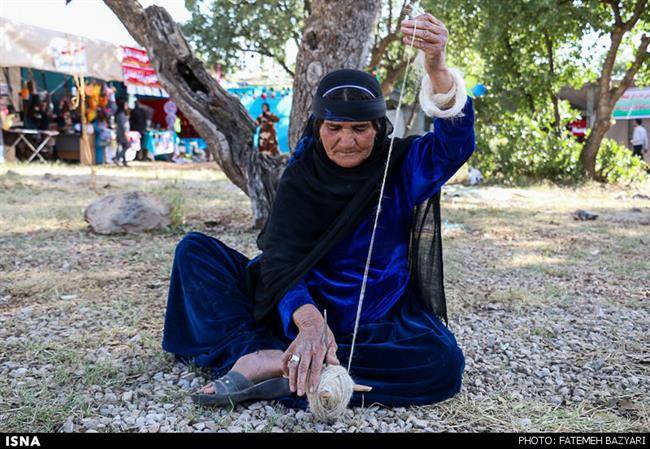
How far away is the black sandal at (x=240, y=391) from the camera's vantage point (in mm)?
2293

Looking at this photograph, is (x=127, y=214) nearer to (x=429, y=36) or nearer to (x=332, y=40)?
(x=332, y=40)

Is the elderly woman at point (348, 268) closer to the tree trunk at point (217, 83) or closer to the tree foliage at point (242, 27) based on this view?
the tree trunk at point (217, 83)

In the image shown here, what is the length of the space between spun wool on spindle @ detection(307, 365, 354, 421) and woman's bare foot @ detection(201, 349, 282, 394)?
385mm

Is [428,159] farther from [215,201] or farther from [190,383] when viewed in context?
[215,201]

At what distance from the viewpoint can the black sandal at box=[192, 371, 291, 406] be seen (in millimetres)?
2293

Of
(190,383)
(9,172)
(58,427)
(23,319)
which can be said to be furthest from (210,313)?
(9,172)

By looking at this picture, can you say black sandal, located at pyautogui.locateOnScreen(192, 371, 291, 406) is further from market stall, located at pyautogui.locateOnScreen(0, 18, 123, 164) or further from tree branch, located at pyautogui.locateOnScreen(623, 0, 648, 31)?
tree branch, located at pyautogui.locateOnScreen(623, 0, 648, 31)

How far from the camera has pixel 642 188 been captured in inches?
442

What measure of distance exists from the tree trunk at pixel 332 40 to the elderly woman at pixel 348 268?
100 inches

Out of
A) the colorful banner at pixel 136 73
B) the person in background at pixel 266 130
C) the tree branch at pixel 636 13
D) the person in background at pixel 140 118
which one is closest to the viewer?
the tree branch at pixel 636 13

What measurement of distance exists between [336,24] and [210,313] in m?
3.08

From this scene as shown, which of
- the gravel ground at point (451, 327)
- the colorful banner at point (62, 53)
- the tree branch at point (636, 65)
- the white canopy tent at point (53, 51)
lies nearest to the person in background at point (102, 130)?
the white canopy tent at point (53, 51)

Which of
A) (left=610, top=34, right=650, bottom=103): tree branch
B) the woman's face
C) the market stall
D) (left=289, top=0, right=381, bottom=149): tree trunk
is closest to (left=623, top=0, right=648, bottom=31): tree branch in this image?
(left=610, top=34, right=650, bottom=103): tree branch

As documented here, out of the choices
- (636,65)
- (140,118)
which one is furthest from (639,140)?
(140,118)
